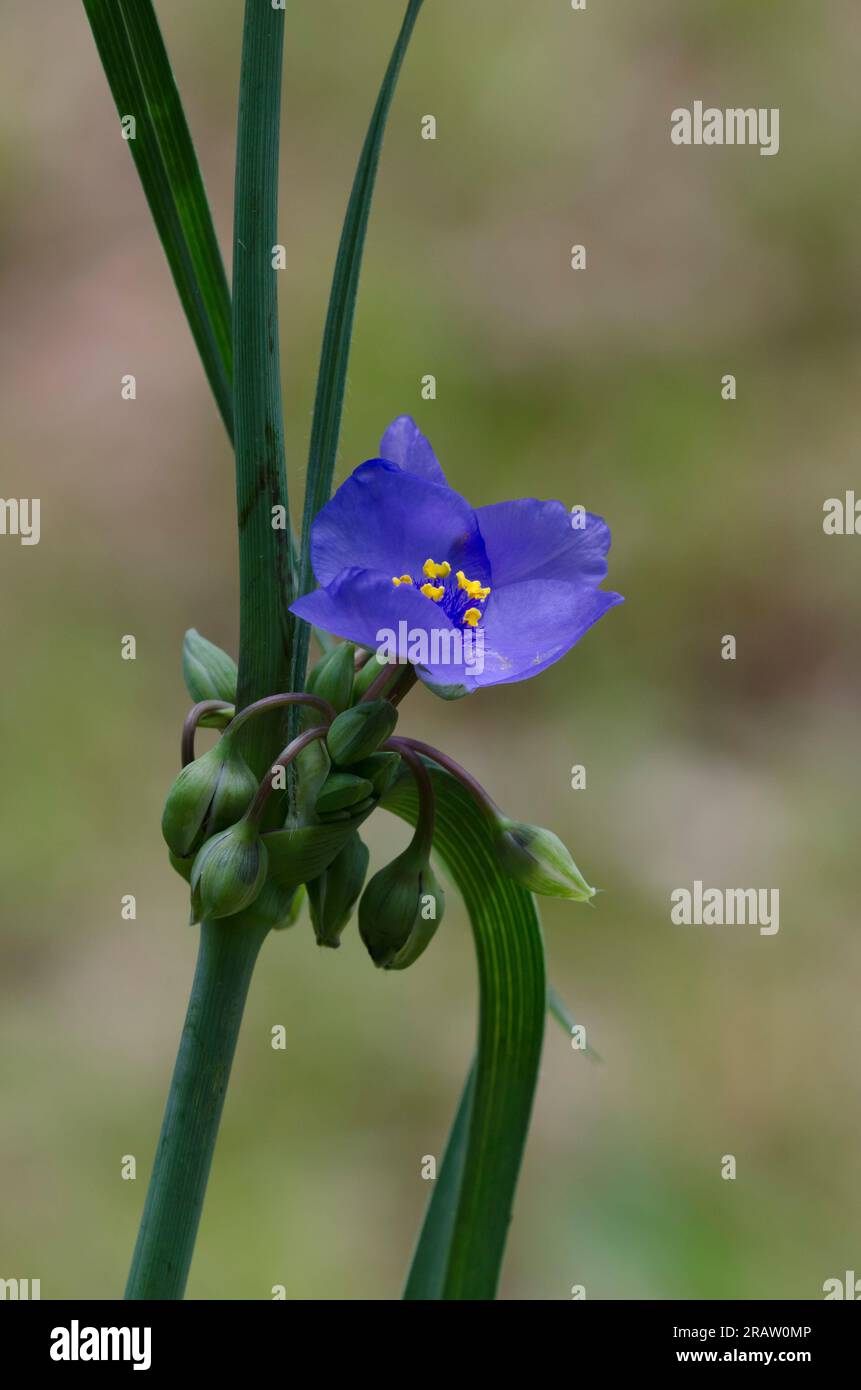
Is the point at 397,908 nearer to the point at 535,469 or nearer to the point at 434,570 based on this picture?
the point at 434,570

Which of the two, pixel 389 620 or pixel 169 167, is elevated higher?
pixel 169 167

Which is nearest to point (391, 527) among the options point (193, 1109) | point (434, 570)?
point (434, 570)

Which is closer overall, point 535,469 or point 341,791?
point 341,791

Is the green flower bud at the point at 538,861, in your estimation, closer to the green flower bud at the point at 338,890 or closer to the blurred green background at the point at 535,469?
the green flower bud at the point at 338,890

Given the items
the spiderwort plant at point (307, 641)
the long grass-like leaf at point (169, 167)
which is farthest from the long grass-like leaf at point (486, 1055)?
the long grass-like leaf at point (169, 167)
